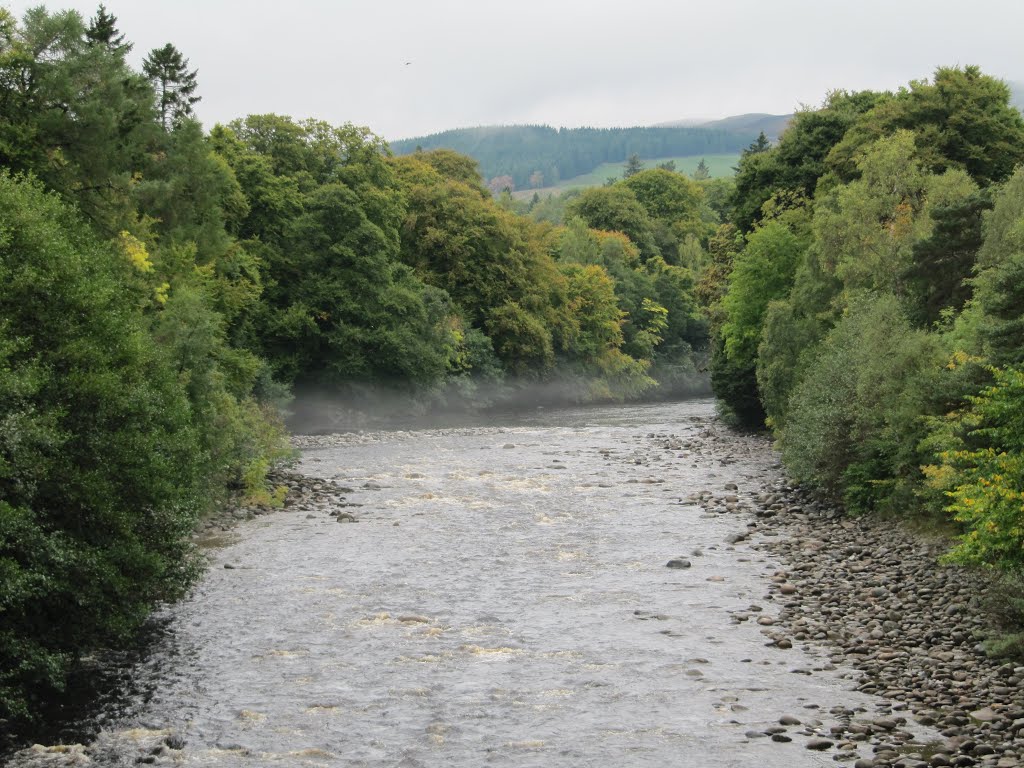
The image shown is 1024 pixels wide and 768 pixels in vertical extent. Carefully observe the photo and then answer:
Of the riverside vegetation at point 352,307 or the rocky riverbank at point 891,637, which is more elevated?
the riverside vegetation at point 352,307

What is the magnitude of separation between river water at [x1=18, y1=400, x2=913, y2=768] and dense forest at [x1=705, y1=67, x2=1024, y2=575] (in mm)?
4352

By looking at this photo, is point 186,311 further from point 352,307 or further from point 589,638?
point 352,307

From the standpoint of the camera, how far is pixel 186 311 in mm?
31984

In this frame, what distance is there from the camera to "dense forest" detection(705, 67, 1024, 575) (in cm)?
2166

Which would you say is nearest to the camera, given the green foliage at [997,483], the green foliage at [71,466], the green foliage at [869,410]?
the green foliage at [71,466]

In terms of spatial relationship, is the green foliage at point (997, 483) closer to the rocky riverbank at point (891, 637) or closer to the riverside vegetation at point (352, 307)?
the riverside vegetation at point (352, 307)

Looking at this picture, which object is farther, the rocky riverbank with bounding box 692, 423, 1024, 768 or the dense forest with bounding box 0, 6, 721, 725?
the dense forest with bounding box 0, 6, 721, 725

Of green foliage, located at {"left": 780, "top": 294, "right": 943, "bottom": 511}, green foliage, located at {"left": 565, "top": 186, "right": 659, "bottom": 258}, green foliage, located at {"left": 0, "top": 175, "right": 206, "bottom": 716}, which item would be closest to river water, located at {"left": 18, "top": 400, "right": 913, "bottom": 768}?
green foliage, located at {"left": 0, "top": 175, "right": 206, "bottom": 716}

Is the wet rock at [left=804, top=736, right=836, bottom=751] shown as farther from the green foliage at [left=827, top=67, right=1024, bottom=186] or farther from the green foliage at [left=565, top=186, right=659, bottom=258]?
the green foliage at [left=565, top=186, right=659, bottom=258]

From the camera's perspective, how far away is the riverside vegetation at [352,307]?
18.8 metres

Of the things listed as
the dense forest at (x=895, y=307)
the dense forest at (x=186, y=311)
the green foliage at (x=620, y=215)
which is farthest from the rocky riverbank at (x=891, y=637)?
the green foliage at (x=620, y=215)

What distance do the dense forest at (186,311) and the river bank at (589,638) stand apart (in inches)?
106

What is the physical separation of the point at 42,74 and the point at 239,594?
1718 centimetres

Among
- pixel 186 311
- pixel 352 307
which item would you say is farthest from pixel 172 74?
pixel 186 311
